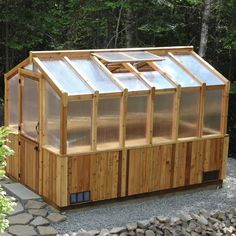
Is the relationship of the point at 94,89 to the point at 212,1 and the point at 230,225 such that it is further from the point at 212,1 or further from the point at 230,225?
the point at 212,1

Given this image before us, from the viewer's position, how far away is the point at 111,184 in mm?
9562

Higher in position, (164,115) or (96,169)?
(164,115)

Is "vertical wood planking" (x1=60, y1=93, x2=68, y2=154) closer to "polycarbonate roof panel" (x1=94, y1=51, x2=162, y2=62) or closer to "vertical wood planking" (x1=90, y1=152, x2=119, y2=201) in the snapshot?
"vertical wood planking" (x1=90, y1=152, x2=119, y2=201)

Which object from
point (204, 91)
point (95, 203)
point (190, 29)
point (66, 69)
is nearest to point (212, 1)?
point (190, 29)

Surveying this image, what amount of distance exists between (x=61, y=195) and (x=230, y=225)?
9.97ft

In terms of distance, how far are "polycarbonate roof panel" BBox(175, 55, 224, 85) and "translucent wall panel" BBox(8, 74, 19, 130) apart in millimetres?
3367

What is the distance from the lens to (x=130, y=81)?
32.2 feet

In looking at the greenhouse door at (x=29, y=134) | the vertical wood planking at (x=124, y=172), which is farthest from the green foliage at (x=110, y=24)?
the vertical wood planking at (x=124, y=172)

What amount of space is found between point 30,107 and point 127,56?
2111 millimetres

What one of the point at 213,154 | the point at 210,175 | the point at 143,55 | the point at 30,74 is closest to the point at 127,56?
the point at 143,55

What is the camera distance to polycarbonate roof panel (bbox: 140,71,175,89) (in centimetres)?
990

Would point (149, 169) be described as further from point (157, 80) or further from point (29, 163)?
point (29, 163)

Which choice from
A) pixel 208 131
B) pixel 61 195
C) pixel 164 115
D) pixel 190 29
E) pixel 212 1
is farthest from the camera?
pixel 190 29

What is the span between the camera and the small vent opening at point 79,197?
9203 millimetres
